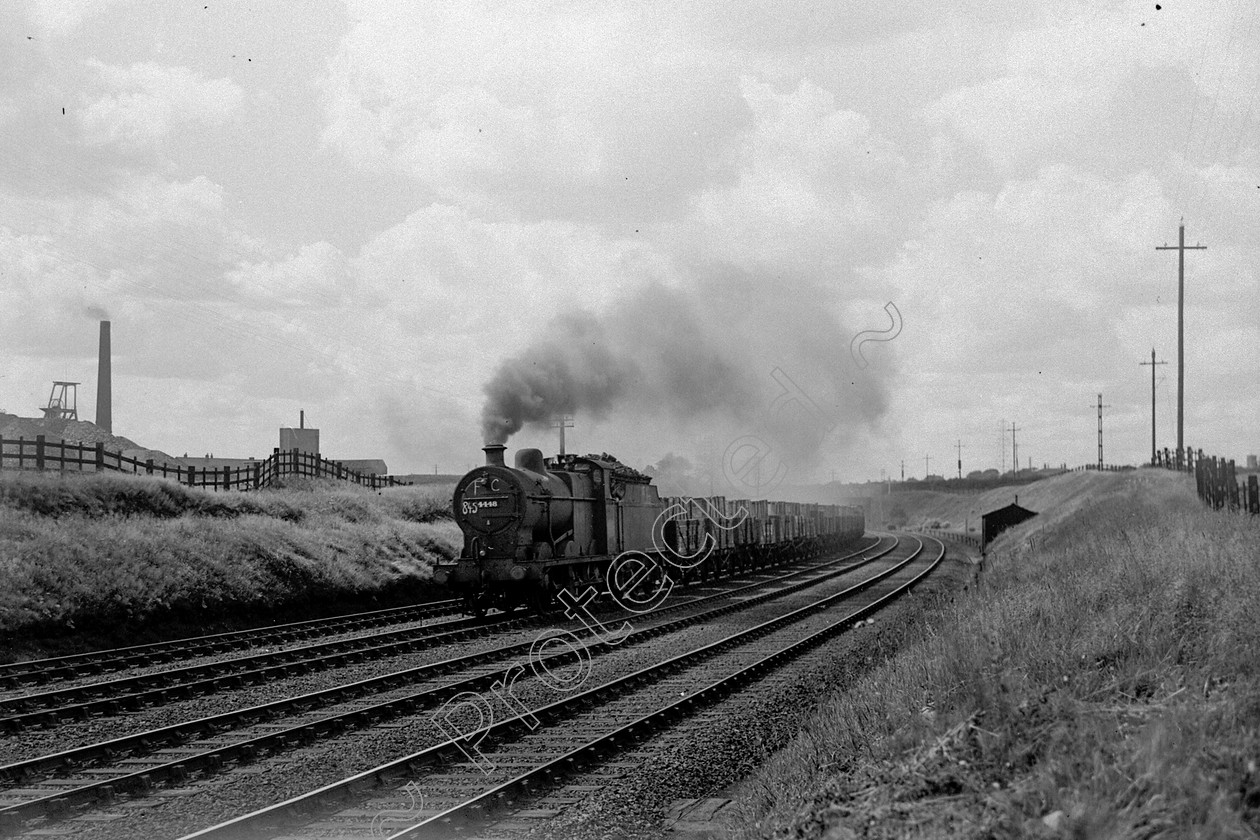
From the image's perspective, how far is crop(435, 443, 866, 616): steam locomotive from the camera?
22.0 meters

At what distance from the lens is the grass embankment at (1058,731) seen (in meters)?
5.37

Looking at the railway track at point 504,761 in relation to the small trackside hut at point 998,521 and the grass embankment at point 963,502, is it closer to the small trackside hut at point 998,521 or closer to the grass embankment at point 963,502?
the small trackside hut at point 998,521

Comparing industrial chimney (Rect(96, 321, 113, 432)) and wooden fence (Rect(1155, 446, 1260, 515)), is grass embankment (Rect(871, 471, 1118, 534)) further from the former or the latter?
industrial chimney (Rect(96, 321, 113, 432))

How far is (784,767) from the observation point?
30.1ft

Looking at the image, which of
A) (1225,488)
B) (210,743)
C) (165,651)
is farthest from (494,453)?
(1225,488)

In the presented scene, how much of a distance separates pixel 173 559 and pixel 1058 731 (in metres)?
21.7

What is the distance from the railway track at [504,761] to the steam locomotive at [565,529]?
19.6 ft

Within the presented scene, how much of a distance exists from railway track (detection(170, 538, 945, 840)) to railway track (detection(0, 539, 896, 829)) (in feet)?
5.04

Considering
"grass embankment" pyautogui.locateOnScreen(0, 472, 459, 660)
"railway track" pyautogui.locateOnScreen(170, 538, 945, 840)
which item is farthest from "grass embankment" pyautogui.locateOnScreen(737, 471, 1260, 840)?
"grass embankment" pyautogui.locateOnScreen(0, 472, 459, 660)

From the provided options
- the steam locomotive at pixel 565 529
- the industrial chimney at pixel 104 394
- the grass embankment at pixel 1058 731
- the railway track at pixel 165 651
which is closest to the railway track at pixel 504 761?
the grass embankment at pixel 1058 731

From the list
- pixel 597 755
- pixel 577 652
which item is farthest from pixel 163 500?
pixel 597 755

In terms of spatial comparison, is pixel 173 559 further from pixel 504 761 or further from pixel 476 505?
pixel 504 761

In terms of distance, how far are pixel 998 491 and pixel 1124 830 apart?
125m

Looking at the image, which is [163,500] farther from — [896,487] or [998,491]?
[896,487]
